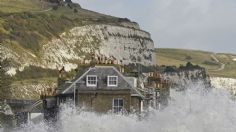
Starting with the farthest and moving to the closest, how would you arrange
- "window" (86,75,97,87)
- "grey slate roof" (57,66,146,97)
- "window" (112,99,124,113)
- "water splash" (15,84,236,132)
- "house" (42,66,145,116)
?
"window" (86,75,97,87)
"grey slate roof" (57,66,146,97)
"window" (112,99,124,113)
"house" (42,66,145,116)
"water splash" (15,84,236,132)

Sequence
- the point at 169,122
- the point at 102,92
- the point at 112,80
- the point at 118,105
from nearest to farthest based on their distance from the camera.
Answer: the point at 169,122
the point at 102,92
the point at 118,105
the point at 112,80

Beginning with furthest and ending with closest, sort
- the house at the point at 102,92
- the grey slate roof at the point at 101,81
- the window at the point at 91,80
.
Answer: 1. the window at the point at 91,80
2. the grey slate roof at the point at 101,81
3. the house at the point at 102,92

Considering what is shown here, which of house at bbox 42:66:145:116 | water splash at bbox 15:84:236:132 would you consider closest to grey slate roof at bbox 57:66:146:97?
house at bbox 42:66:145:116

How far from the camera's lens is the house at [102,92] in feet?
187

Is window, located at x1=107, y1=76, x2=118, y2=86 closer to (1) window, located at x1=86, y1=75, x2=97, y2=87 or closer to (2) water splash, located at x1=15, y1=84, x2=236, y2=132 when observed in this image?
(1) window, located at x1=86, y1=75, x2=97, y2=87

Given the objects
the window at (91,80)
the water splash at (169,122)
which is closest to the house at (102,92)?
the window at (91,80)

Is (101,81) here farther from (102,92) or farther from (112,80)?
(102,92)

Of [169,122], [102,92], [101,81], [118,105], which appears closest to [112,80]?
[101,81]

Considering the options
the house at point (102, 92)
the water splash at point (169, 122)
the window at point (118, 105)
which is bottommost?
the water splash at point (169, 122)

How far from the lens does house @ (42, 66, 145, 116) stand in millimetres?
56938

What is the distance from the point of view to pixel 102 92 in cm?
5725

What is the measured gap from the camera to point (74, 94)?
56.9 metres

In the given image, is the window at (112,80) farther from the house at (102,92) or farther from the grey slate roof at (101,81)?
the grey slate roof at (101,81)

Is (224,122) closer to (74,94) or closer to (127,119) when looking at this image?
(127,119)
